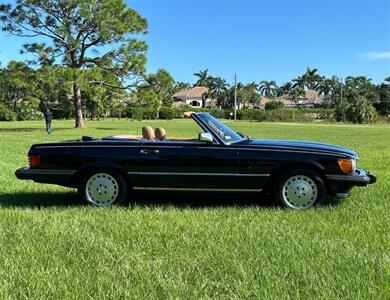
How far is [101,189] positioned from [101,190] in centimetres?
1

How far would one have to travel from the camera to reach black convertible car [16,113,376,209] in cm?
655

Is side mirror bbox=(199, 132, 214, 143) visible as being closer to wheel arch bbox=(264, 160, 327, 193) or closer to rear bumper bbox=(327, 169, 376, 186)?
wheel arch bbox=(264, 160, 327, 193)

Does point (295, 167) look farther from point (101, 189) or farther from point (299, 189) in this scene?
point (101, 189)

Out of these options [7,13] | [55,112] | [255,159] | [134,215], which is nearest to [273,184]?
[255,159]

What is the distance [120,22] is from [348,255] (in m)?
34.1

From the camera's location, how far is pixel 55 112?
74188mm

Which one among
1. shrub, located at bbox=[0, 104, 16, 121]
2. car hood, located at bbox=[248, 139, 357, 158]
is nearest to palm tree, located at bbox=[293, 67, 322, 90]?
shrub, located at bbox=[0, 104, 16, 121]

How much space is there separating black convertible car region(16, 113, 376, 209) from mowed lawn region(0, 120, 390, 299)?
0.29 meters

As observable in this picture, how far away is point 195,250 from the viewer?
15.5ft

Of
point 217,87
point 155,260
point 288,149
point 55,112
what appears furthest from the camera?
point 217,87

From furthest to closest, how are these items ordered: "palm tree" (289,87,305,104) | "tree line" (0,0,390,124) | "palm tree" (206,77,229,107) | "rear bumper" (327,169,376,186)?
"palm tree" (289,87,305,104)
"palm tree" (206,77,229,107)
"tree line" (0,0,390,124)
"rear bumper" (327,169,376,186)

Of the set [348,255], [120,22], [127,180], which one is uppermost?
[120,22]

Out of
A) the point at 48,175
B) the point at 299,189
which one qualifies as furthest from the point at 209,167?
the point at 48,175

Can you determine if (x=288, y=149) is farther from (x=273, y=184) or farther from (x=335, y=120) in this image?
(x=335, y=120)
